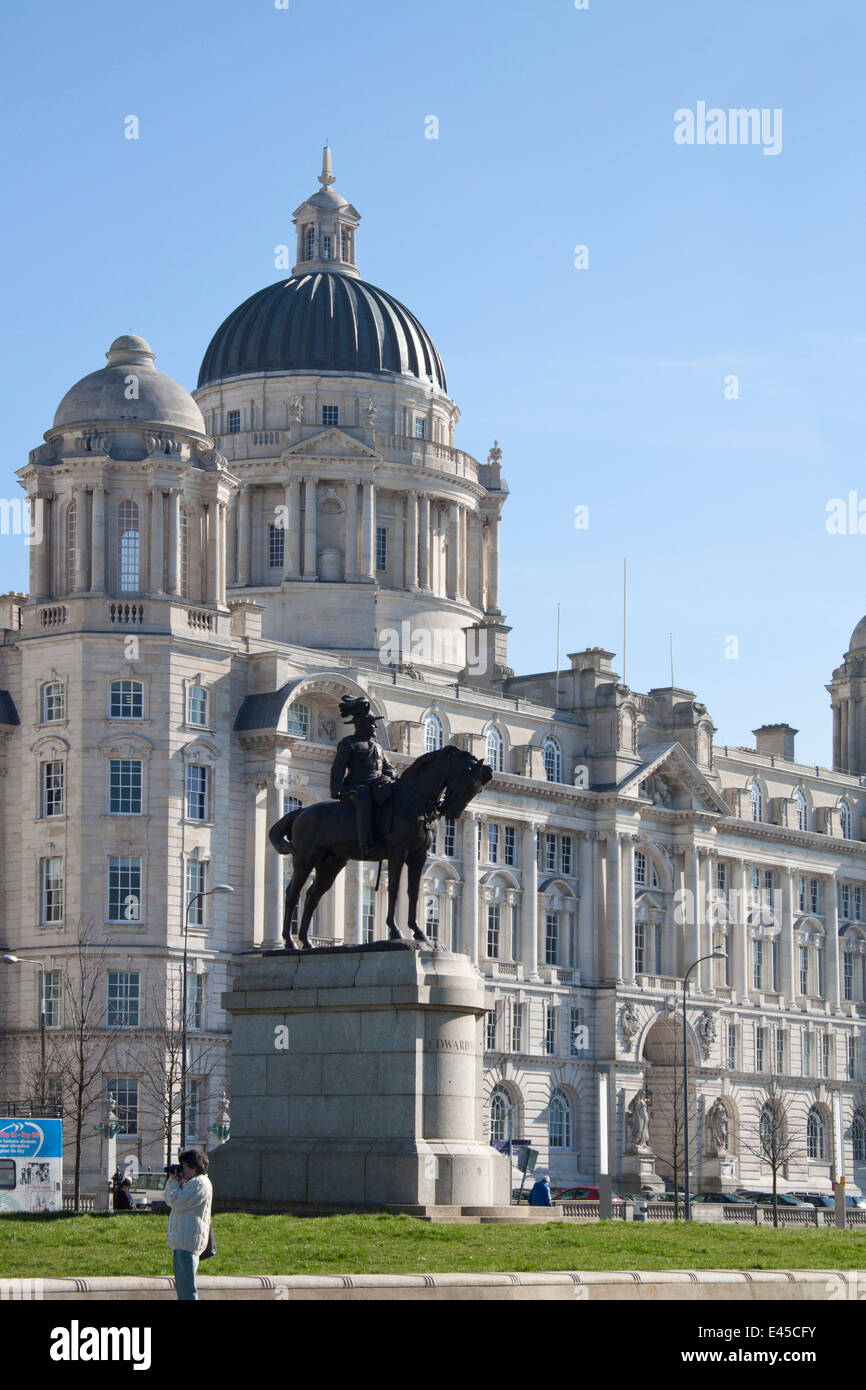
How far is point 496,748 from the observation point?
11975cm

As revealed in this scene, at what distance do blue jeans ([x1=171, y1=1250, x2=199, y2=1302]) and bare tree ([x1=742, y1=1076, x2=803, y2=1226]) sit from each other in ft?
325

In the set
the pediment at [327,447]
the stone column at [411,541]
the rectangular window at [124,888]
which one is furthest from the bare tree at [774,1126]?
the rectangular window at [124,888]

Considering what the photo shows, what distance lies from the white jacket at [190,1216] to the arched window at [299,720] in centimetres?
7594

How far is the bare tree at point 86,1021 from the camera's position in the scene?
312ft

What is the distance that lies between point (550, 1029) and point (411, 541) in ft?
94.9

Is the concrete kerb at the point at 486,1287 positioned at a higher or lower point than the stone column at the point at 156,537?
lower

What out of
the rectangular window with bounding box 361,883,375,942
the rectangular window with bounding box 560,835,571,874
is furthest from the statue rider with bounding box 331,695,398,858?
the rectangular window with bounding box 560,835,571,874

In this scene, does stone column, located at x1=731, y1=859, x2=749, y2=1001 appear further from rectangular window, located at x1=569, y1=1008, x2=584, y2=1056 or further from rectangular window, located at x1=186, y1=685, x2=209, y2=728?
rectangular window, located at x1=186, y1=685, x2=209, y2=728

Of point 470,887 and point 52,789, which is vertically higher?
point 52,789

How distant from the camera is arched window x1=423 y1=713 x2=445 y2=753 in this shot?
374ft

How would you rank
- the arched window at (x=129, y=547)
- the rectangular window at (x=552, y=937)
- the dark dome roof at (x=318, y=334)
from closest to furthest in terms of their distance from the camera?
1. the arched window at (x=129, y=547)
2. the rectangular window at (x=552, y=937)
3. the dark dome roof at (x=318, y=334)

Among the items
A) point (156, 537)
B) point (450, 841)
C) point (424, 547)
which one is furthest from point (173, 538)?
point (424, 547)

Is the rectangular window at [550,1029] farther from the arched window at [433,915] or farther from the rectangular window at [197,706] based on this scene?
the rectangular window at [197,706]

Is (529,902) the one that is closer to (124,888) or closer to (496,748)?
(496,748)
